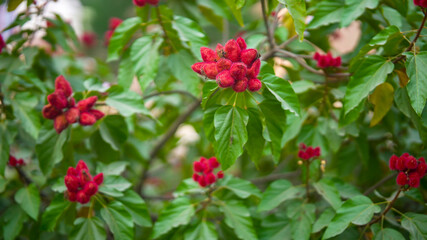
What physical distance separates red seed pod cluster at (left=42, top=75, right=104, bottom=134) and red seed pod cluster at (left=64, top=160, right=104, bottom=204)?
0.37 ft

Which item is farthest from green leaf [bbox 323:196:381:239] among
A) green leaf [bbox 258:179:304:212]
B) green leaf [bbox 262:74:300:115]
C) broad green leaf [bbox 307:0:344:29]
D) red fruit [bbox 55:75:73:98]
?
red fruit [bbox 55:75:73:98]

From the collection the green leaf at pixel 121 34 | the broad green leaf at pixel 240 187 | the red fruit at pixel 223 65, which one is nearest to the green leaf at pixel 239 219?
the broad green leaf at pixel 240 187

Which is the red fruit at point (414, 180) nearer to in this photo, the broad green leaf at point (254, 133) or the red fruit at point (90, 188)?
the broad green leaf at point (254, 133)

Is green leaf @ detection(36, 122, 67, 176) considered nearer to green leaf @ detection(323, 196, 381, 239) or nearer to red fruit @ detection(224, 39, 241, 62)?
red fruit @ detection(224, 39, 241, 62)

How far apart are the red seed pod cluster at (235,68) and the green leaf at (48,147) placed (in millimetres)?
467

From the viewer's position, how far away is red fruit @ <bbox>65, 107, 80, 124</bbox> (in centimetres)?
85

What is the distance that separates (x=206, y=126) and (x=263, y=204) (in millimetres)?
319

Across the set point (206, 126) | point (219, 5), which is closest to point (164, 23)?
point (219, 5)

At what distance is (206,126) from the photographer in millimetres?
773

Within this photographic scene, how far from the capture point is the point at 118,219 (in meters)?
0.88

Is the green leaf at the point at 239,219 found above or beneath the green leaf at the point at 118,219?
beneath

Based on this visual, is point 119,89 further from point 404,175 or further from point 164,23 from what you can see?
point 404,175

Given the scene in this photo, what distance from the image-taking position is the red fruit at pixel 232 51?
2.28 feet

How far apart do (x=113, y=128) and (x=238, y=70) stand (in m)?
0.50
